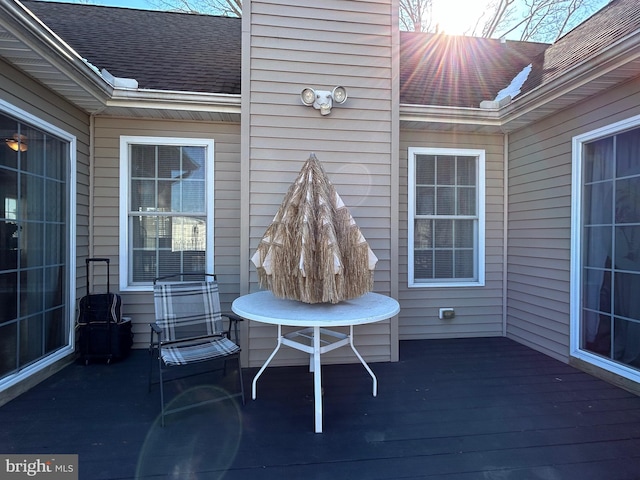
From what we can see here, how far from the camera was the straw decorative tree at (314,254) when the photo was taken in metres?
2.43

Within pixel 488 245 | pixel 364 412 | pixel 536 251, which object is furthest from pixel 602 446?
pixel 488 245

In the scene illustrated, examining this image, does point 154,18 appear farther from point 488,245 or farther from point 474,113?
point 488,245

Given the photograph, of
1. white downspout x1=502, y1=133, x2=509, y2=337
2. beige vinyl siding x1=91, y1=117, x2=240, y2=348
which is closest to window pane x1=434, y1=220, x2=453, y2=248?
white downspout x1=502, y1=133, x2=509, y2=337

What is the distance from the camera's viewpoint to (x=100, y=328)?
11.0 feet

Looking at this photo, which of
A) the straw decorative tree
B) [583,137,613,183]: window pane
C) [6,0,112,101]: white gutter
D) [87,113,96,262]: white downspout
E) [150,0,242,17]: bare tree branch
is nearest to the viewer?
[6,0,112,101]: white gutter

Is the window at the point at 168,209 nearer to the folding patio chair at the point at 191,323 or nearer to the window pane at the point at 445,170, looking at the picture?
the folding patio chair at the point at 191,323

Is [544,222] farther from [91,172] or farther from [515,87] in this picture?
[91,172]

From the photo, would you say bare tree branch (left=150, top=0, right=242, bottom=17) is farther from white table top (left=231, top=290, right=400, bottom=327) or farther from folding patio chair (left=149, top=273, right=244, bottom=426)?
white table top (left=231, top=290, right=400, bottom=327)

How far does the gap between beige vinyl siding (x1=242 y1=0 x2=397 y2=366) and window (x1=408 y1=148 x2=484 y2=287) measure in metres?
0.85

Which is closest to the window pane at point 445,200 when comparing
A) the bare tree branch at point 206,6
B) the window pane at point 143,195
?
the window pane at point 143,195

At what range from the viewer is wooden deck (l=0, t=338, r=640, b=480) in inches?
76.0

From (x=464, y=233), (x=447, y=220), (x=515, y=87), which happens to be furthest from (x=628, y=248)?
(x=515, y=87)

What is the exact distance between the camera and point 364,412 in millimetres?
2508

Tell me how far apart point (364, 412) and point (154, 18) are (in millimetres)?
6552
